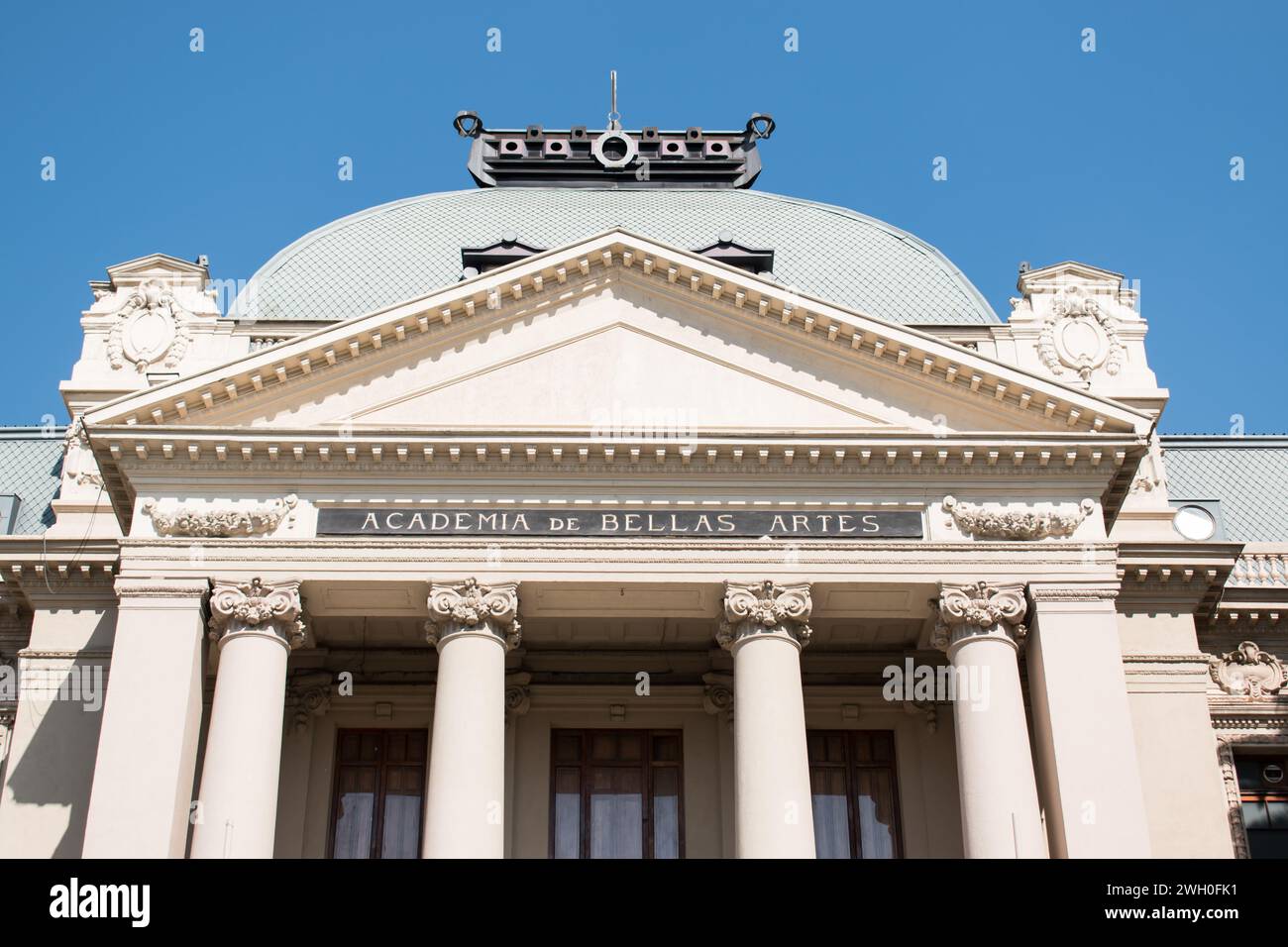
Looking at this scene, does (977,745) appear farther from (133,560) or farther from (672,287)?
(133,560)

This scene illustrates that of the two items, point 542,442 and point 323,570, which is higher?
point 542,442

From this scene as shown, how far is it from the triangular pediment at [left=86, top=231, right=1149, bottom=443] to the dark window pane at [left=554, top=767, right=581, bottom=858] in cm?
625

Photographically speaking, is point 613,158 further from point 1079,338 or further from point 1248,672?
point 1248,672

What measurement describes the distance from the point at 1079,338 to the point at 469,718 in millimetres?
15241

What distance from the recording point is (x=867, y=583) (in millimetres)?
28312

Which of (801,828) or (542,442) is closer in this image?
(801,828)

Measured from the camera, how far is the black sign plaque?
→ 2855 cm

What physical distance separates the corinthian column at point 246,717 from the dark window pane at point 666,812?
6.78 meters

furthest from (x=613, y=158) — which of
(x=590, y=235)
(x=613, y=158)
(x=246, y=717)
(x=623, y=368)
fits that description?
(x=246, y=717)

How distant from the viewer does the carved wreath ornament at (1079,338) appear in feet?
113

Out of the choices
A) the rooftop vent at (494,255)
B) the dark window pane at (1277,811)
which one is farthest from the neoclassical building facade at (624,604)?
the rooftop vent at (494,255)
